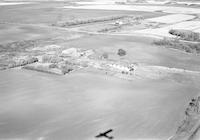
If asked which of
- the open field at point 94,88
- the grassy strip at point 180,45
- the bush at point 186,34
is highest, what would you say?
the bush at point 186,34

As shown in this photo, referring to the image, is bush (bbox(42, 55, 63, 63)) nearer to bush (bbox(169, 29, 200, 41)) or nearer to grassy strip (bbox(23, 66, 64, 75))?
grassy strip (bbox(23, 66, 64, 75))

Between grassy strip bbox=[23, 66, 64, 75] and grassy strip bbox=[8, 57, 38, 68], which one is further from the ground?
grassy strip bbox=[8, 57, 38, 68]

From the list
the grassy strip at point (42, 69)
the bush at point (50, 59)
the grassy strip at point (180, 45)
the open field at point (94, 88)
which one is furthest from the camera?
the grassy strip at point (180, 45)

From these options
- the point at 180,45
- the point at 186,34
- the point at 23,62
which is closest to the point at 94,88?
the point at 23,62

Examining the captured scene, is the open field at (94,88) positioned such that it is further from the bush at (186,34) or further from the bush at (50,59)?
the bush at (186,34)

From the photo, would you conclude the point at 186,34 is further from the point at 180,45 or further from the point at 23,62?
the point at 23,62

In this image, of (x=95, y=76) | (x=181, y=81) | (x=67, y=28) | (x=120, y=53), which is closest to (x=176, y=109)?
(x=181, y=81)

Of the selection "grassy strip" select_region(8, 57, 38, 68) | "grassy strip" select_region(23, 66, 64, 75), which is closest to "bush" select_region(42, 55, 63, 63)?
"grassy strip" select_region(8, 57, 38, 68)

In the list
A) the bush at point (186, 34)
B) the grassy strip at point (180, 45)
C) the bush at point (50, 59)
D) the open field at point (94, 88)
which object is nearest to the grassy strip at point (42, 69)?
the open field at point (94, 88)

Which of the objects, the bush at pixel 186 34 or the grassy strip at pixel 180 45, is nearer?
the grassy strip at pixel 180 45
